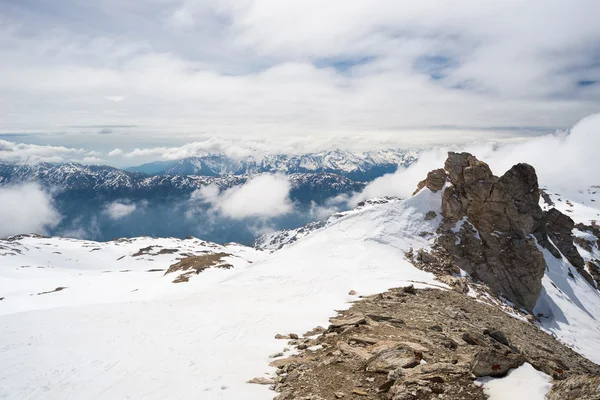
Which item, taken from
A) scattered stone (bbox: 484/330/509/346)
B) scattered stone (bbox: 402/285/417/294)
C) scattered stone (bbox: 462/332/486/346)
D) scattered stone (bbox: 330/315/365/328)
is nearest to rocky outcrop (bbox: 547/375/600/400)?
scattered stone (bbox: 484/330/509/346)

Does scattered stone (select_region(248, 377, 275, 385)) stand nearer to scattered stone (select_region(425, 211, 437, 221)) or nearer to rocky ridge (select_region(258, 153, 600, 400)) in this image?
rocky ridge (select_region(258, 153, 600, 400))

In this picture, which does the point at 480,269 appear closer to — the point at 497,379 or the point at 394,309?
the point at 394,309

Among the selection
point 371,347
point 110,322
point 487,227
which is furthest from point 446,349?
point 487,227

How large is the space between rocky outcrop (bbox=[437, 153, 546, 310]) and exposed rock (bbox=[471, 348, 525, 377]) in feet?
129

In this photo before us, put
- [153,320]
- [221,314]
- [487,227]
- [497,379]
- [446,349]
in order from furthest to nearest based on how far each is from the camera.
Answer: [487,227]
[221,314]
[153,320]
[446,349]
[497,379]

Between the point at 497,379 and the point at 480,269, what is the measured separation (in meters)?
43.4

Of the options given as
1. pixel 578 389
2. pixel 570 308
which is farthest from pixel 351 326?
pixel 570 308

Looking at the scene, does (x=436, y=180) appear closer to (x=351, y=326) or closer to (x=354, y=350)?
(x=351, y=326)

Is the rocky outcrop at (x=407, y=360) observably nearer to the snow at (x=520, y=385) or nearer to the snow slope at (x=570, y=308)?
the snow at (x=520, y=385)

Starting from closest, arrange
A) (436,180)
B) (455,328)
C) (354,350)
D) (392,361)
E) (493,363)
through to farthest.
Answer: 1. (493,363)
2. (392,361)
3. (354,350)
4. (455,328)
5. (436,180)

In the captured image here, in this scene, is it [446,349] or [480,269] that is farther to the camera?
[480,269]

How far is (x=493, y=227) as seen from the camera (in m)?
52.3

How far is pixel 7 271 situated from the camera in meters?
121

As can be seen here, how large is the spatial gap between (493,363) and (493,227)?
4916 centimetres
